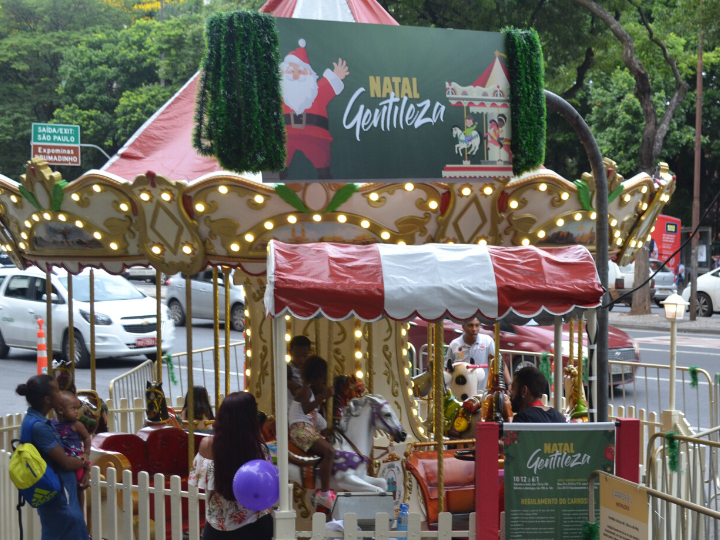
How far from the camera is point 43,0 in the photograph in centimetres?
4378

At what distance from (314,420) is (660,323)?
18863 mm

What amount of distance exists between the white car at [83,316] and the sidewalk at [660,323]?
13445mm

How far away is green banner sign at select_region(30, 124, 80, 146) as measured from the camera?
74.1ft

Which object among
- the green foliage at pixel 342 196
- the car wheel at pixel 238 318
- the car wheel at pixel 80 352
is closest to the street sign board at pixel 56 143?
the car wheel at pixel 238 318

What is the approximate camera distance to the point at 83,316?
15258 mm

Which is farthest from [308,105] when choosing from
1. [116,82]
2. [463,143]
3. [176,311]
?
[116,82]

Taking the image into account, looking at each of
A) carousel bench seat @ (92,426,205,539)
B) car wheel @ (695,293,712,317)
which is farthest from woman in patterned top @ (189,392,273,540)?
car wheel @ (695,293,712,317)

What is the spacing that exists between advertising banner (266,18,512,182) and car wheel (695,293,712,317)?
20.1m

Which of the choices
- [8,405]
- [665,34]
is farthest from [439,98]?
[665,34]

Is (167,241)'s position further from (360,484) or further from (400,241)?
(360,484)

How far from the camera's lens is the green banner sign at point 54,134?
2259 cm

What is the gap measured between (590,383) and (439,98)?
281 cm

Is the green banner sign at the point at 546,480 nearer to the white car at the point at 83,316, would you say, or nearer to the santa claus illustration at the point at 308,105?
the santa claus illustration at the point at 308,105

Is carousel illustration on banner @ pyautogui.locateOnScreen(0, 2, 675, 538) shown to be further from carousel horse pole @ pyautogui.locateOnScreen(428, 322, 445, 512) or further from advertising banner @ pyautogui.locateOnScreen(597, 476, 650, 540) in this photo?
advertising banner @ pyautogui.locateOnScreen(597, 476, 650, 540)
